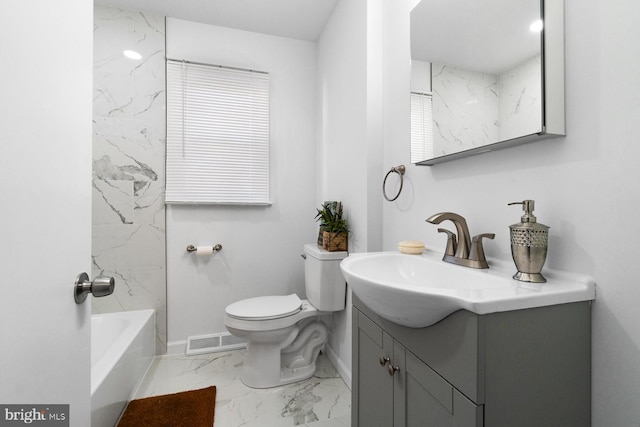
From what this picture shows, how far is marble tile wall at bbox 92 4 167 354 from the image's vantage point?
6.72 feet

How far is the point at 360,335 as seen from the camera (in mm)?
1110

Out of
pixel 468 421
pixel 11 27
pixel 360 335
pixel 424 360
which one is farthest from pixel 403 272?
pixel 11 27

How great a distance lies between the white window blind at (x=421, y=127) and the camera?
48.8 inches

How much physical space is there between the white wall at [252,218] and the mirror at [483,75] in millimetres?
1307

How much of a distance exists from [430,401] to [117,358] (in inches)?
61.7

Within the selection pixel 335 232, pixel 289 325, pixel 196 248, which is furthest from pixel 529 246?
pixel 196 248

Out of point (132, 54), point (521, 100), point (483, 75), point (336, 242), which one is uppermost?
point (132, 54)

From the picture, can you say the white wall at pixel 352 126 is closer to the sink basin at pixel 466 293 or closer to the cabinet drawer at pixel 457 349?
the sink basin at pixel 466 293

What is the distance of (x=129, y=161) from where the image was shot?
211cm

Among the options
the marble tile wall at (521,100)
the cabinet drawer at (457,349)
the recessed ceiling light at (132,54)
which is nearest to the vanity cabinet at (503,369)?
the cabinet drawer at (457,349)

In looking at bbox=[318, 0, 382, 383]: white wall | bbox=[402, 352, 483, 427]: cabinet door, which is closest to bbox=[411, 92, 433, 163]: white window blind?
bbox=[318, 0, 382, 383]: white wall

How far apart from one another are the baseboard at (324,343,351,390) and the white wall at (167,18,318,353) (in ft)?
1.82

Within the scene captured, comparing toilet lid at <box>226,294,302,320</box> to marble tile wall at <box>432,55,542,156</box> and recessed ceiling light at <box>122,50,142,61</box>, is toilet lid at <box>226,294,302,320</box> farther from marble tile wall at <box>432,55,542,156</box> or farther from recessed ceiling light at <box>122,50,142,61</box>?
recessed ceiling light at <box>122,50,142,61</box>

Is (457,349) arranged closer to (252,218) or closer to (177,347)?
(252,218)
